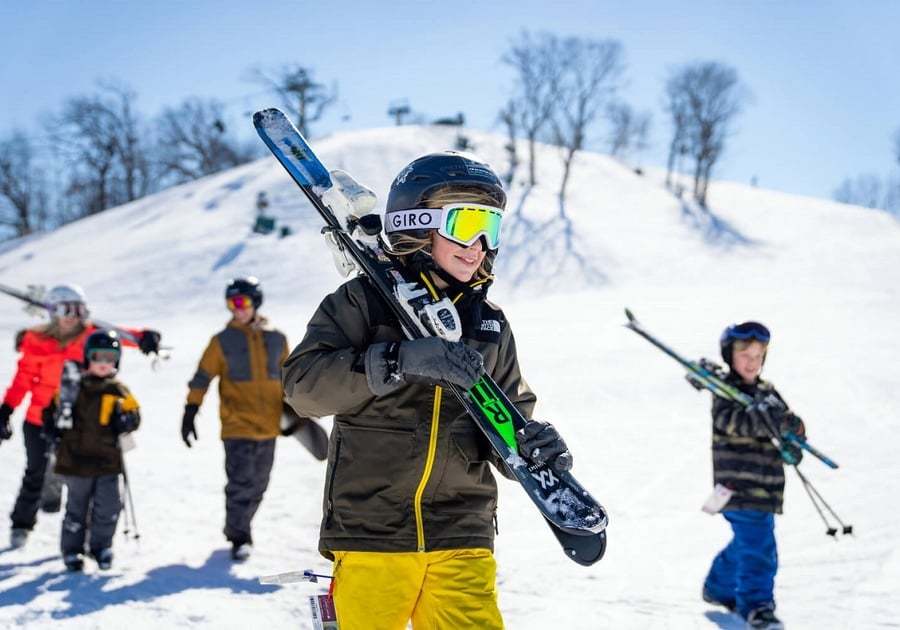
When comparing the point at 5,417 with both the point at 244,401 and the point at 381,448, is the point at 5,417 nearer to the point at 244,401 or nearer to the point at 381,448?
the point at 244,401

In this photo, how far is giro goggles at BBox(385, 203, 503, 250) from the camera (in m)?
2.86

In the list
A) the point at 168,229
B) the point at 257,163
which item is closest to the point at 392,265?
the point at 168,229

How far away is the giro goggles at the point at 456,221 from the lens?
112 inches

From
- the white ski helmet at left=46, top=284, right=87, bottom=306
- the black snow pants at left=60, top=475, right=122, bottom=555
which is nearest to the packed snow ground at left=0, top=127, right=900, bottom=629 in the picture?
the black snow pants at left=60, top=475, right=122, bottom=555

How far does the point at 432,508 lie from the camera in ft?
8.70

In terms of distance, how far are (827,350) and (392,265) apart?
12.9 m

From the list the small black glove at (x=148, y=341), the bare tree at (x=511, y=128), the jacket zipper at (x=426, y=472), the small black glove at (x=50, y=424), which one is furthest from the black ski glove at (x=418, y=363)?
the bare tree at (x=511, y=128)

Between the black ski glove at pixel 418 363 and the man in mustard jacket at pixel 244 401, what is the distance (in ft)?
12.1

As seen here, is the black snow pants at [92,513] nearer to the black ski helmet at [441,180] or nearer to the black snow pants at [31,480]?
the black snow pants at [31,480]

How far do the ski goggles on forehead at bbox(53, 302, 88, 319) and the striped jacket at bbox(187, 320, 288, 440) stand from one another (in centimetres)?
126

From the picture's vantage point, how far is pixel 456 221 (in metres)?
2.86

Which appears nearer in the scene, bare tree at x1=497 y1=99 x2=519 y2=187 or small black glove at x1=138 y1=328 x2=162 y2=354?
small black glove at x1=138 y1=328 x2=162 y2=354

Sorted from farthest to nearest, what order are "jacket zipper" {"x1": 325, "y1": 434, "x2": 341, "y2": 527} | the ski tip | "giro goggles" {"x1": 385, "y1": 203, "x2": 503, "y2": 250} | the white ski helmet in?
the white ski helmet, the ski tip, "giro goggles" {"x1": 385, "y1": 203, "x2": 503, "y2": 250}, "jacket zipper" {"x1": 325, "y1": 434, "x2": 341, "y2": 527}

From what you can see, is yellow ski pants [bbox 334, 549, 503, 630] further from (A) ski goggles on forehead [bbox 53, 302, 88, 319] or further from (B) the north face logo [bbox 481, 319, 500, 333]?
(A) ski goggles on forehead [bbox 53, 302, 88, 319]
